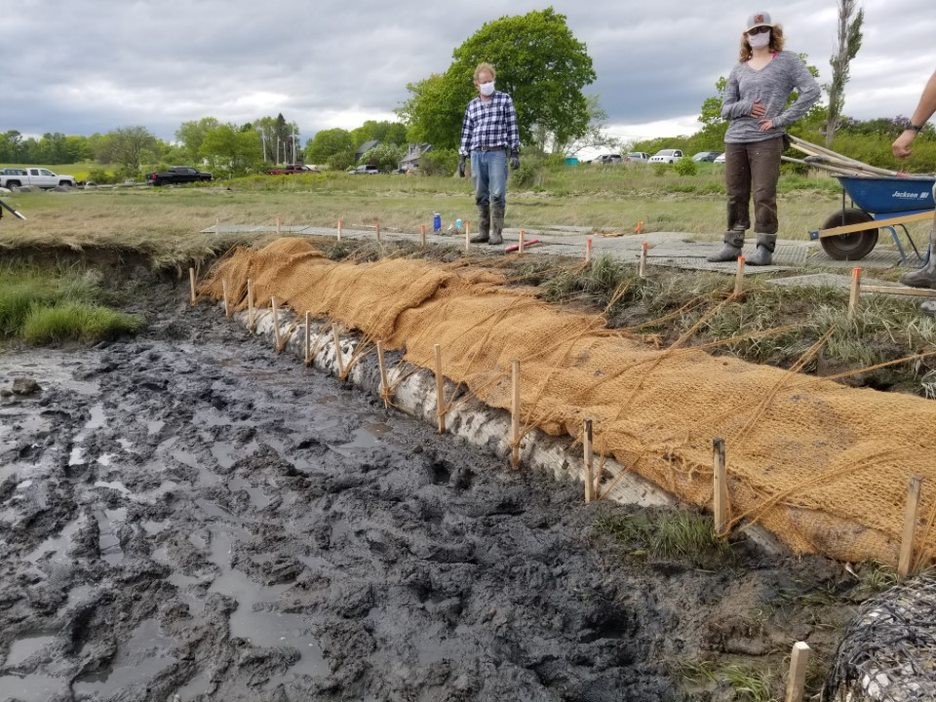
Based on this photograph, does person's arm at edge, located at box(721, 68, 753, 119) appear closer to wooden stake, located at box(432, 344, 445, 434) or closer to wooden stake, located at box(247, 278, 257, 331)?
wooden stake, located at box(432, 344, 445, 434)

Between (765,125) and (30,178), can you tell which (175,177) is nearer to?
(30,178)

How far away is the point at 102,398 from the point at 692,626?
5.82 m

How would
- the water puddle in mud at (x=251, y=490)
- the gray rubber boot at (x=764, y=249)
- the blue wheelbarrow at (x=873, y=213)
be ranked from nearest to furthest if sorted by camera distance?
1. the water puddle in mud at (x=251, y=490)
2. the blue wheelbarrow at (x=873, y=213)
3. the gray rubber boot at (x=764, y=249)

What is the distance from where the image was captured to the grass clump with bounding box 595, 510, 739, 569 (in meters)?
3.20

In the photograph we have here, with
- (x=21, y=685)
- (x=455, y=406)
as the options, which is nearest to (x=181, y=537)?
(x=21, y=685)

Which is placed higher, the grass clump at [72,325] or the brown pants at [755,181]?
the brown pants at [755,181]

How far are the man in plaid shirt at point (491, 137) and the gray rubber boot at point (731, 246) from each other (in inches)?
109

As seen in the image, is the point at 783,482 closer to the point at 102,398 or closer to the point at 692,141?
the point at 102,398

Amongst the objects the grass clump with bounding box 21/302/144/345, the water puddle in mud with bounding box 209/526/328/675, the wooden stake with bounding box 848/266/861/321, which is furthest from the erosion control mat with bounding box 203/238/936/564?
the grass clump with bounding box 21/302/144/345

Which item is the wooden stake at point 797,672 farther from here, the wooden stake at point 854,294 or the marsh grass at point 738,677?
the wooden stake at point 854,294

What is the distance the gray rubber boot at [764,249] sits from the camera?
5.79m

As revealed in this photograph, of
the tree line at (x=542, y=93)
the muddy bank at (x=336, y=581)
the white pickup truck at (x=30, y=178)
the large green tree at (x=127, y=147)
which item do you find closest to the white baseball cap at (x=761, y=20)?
the muddy bank at (x=336, y=581)

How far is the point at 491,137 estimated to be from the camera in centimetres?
800

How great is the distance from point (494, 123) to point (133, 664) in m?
6.55
